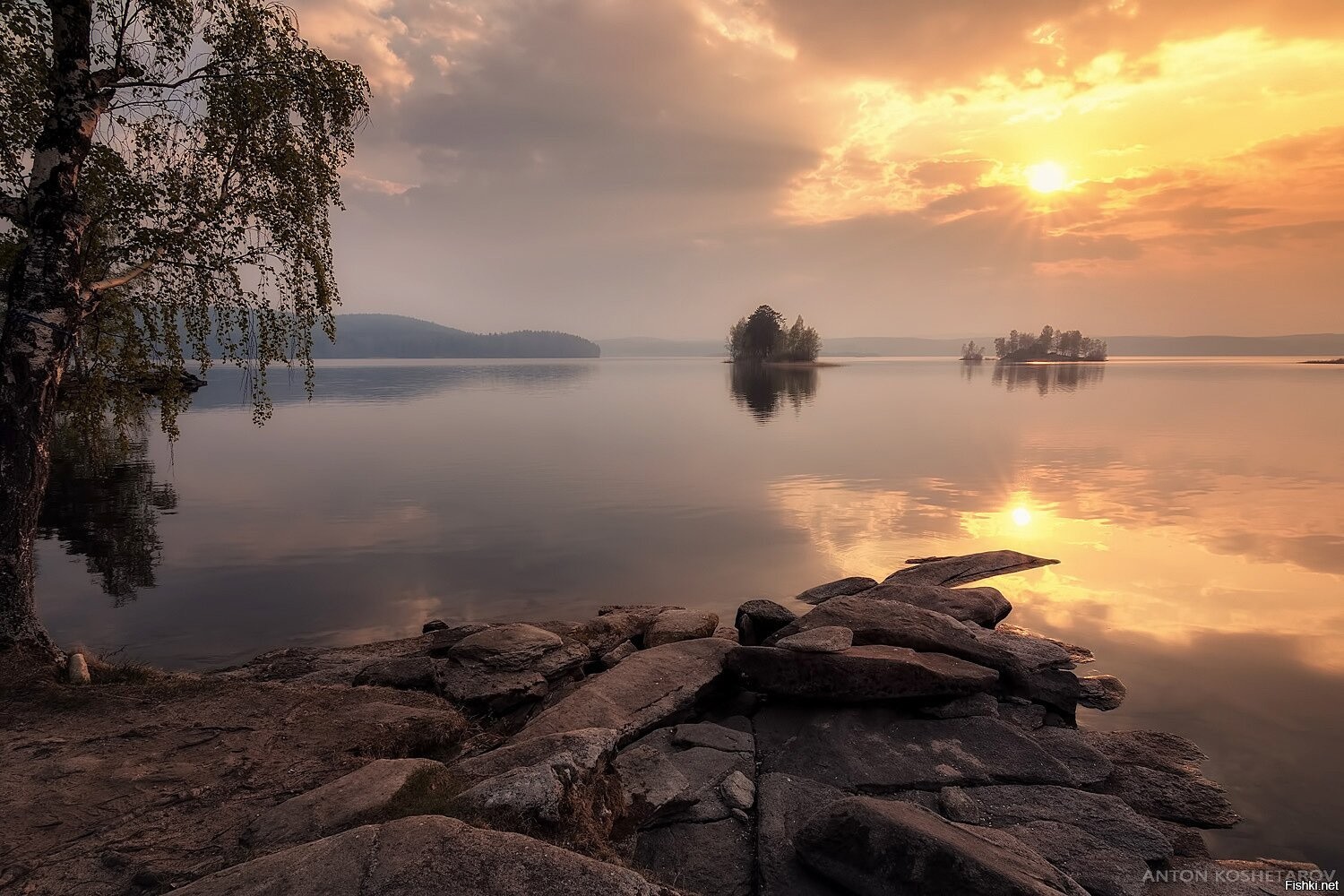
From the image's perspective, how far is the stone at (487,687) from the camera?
1277 cm

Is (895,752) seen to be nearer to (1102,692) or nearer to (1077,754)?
(1077,754)

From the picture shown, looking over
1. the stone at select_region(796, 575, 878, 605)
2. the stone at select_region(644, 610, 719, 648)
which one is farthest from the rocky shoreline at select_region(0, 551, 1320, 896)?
the stone at select_region(796, 575, 878, 605)

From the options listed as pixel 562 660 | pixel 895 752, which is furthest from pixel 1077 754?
pixel 562 660

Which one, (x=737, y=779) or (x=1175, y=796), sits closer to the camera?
(x=737, y=779)

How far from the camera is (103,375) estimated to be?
1739cm

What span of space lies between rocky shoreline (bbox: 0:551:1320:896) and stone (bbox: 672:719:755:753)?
0.05 m

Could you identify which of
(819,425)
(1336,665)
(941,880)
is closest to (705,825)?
(941,880)

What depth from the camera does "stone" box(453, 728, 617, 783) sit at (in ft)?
26.6

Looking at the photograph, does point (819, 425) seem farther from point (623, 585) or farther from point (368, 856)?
point (368, 856)

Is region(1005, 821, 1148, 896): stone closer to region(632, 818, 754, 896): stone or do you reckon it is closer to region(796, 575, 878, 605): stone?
region(632, 818, 754, 896): stone

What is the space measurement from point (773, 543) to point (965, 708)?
52.3 ft

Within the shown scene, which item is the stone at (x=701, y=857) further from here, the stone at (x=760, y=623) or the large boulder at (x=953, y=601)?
the large boulder at (x=953, y=601)

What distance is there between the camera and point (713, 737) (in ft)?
35.6

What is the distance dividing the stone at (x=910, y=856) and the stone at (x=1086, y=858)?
0.86 metres
